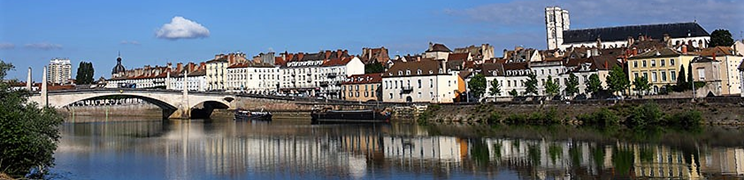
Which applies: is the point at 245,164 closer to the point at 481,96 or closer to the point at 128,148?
the point at 128,148

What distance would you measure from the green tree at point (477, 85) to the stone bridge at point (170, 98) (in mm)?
27841

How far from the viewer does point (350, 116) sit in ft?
236

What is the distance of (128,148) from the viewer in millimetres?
41906

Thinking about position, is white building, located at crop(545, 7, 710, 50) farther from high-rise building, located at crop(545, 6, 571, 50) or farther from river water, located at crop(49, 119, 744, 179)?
river water, located at crop(49, 119, 744, 179)

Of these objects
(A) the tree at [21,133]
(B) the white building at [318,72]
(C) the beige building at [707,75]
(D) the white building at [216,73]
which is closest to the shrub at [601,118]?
(C) the beige building at [707,75]

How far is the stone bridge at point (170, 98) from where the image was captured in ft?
248

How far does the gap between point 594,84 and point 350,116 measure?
71.7ft

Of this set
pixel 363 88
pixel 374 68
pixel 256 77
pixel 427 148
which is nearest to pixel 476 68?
pixel 363 88

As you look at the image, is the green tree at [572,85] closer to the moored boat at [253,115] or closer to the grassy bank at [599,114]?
the grassy bank at [599,114]

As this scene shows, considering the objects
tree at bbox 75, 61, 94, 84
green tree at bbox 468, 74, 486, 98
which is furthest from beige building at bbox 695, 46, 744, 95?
tree at bbox 75, 61, 94, 84

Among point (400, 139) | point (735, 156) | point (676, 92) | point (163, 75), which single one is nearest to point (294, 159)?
point (400, 139)

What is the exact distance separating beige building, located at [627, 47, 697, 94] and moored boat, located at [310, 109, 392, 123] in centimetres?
2176

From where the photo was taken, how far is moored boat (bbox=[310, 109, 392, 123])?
68.9m

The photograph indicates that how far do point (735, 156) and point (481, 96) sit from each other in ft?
151
